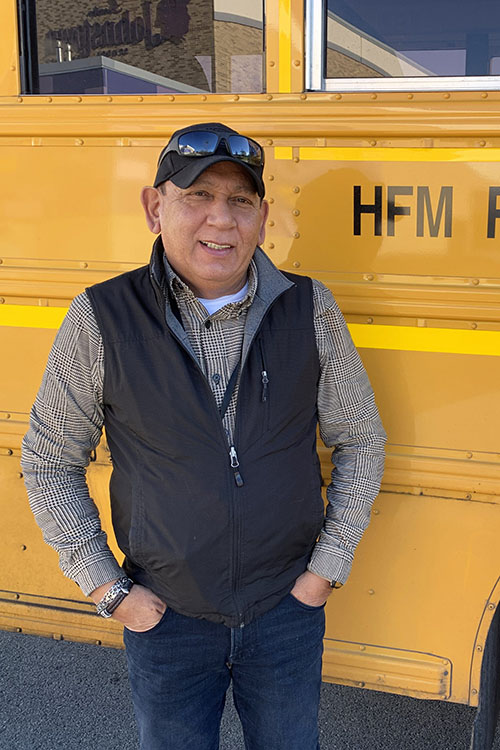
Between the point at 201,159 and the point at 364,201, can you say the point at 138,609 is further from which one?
the point at 364,201

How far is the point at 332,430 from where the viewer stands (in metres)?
1.58

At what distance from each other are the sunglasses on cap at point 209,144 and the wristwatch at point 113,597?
87cm

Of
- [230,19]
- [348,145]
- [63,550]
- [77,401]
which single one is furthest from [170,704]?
[230,19]

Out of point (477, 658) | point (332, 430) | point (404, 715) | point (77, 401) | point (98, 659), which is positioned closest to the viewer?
point (77, 401)

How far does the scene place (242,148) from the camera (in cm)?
140

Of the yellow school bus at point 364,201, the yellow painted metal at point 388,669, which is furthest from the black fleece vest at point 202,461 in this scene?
the yellow painted metal at point 388,669

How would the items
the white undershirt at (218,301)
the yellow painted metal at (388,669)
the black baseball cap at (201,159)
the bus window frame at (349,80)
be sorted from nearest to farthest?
the black baseball cap at (201,159), the white undershirt at (218,301), the bus window frame at (349,80), the yellow painted metal at (388,669)

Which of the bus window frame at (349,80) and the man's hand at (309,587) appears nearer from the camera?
the man's hand at (309,587)

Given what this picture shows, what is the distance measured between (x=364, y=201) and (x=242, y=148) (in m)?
0.43

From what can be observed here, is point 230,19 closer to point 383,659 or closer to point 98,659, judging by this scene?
point 383,659

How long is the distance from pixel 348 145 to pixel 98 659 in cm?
214

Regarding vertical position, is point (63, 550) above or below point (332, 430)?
below

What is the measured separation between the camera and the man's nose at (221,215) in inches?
55.2

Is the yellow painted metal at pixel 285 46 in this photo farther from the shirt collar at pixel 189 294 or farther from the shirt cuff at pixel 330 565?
the shirt cuff at pixel 330 565
